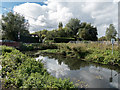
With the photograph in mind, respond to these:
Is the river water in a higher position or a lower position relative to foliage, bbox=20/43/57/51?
lower

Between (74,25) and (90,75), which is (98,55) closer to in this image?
(90,75)

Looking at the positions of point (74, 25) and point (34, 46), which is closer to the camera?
point (34, 46)

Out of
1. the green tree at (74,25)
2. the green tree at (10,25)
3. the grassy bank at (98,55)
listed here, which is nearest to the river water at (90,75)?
the grassy bank at (98,55)

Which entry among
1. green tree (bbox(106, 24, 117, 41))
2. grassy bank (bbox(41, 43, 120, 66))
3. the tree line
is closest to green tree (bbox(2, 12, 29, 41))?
the tree line

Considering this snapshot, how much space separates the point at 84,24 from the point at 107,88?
35.3 m

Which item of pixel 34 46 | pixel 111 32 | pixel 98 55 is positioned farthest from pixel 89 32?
pixel 98 55

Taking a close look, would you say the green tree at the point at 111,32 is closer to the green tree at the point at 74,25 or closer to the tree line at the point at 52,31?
the tree line at the point at 52,31

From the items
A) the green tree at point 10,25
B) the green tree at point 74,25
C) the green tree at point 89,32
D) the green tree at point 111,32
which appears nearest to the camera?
the green tree at point 10,25

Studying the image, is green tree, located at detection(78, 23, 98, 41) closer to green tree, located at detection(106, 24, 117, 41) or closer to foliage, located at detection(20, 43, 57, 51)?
green tree, located at detection(106, 24, 117, 41)

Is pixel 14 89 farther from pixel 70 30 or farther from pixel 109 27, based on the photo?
pixel 109 27

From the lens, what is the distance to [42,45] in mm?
16969

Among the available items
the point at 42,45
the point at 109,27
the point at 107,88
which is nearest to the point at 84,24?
the point at 109,27

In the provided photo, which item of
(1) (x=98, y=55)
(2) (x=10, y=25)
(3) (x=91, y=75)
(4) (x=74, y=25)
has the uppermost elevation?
(4) (x=74, y=25)

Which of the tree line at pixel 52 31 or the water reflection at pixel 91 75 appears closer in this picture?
the water reflection at pixel 91 75
